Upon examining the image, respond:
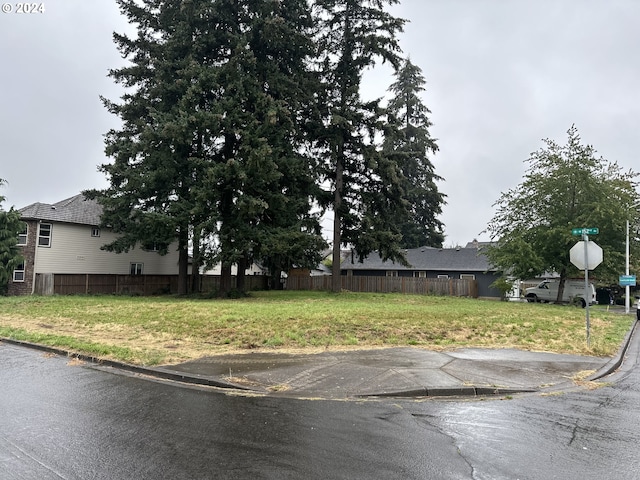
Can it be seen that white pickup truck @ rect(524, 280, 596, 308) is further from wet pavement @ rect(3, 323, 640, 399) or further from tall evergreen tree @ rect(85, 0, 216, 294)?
tall evergreen tree @ rect(85, 0, 216, 294)

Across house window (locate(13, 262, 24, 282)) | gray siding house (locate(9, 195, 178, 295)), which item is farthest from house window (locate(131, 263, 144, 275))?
A: house window (locate(13, 262, 24, 282))

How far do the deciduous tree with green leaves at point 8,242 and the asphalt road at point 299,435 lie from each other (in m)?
20.8

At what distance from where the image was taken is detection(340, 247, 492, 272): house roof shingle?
4100 cm

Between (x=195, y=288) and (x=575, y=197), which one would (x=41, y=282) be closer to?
(x=195, y=288)

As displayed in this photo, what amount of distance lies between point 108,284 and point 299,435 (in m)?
28.3

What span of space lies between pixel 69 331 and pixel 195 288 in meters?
20.2

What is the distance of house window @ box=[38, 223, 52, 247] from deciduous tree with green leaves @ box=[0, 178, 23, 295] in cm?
361

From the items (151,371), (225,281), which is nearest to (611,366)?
(151,371)

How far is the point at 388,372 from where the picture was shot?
7.68 meters

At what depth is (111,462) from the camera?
Answer: 13.3 feet

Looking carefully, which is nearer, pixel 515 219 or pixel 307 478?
pixel 307 478

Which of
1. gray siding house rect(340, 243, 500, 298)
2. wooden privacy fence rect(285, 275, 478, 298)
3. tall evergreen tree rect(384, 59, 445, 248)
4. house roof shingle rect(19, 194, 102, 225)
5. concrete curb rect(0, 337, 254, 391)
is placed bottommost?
concrete curb rect(0, 337, 254, 391)

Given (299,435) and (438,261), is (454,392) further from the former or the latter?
(438,261)

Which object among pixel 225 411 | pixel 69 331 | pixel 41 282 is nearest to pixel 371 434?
pixel 225 411
